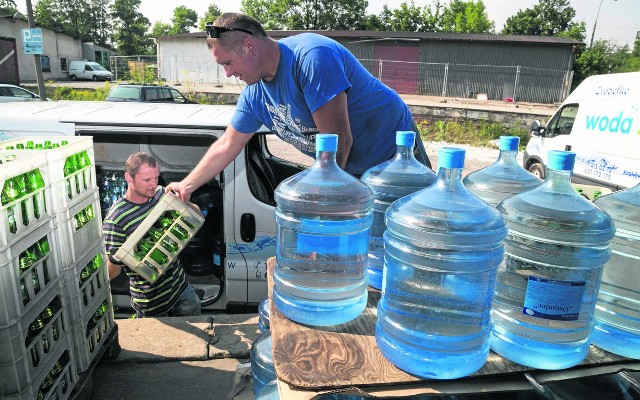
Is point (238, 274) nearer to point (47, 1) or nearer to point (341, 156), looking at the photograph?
point (341, 156)

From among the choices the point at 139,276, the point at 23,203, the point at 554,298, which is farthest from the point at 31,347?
the point at 554,298

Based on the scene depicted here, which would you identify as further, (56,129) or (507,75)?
(507,75)

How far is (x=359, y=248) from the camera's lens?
1788mm

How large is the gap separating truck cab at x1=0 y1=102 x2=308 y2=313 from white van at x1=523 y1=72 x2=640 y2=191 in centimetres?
635

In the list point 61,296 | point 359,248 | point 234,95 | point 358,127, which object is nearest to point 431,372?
point 359,248

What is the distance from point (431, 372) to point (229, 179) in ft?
9.06

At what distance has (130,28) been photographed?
72.2 metres

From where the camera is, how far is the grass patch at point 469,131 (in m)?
17.7

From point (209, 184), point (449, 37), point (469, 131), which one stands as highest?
point (449, 37)

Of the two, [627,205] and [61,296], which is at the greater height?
[627,205]

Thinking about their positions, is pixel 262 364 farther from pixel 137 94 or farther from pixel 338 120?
pixel 137 94

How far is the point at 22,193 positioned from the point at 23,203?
0.05 m

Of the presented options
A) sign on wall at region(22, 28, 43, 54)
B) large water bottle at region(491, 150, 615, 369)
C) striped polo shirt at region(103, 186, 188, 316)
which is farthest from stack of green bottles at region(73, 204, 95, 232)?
sign on wall at region(22, 28, 43, 54)

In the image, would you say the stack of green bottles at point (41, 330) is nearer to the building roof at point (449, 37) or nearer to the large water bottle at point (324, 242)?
the large water bottle at point (324, 242)
